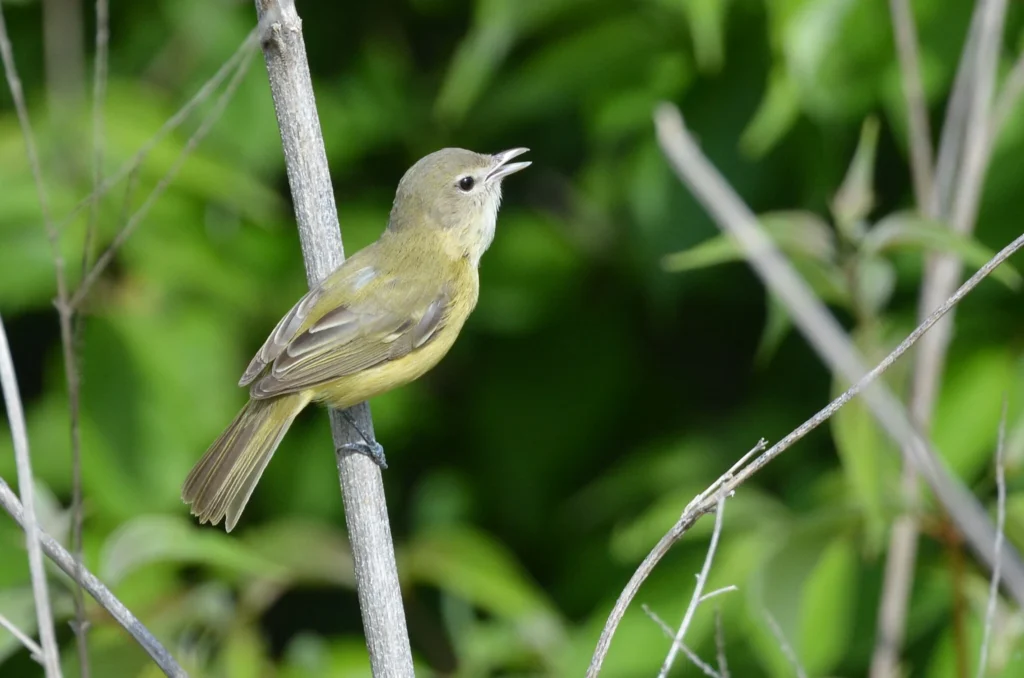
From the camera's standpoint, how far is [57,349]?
4512mm

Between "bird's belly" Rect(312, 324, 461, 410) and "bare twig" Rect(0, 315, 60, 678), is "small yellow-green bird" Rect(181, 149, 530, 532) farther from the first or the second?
"bare twig" Rect(0, 315, 60, 678)

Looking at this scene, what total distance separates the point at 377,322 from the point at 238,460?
67 centimetres

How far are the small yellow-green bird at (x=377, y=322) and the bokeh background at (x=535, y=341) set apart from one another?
257 millimetres

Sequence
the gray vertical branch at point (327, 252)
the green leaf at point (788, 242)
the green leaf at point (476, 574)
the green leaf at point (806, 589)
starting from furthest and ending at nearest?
the green leaf at point (476, 574), the green leaf at point (806, 589), the green leaf at point (788, 242), the gray vertical branch at point (327, 252)

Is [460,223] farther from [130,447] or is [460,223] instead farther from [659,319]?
[130,447]

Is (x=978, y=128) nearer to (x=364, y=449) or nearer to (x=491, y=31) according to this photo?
(x=491, y=31)

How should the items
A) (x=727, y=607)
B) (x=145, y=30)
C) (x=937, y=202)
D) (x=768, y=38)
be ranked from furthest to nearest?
(x=145, y=30)
(x=768, y=38)
(x=727, y=607)
(x=937, y=202)

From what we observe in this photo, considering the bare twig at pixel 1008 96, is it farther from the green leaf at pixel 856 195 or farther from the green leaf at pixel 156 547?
the green leaf at pixel 156 547

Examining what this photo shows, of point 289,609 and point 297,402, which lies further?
point 289,609

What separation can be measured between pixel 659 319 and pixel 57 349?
2.27 m

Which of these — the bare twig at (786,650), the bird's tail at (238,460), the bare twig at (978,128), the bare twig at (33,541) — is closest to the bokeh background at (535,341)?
the bird's tail at (238,460)

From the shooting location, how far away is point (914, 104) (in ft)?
11.3

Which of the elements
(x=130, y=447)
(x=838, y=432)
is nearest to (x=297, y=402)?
(x=130, y=447)

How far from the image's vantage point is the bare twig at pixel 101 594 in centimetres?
209
